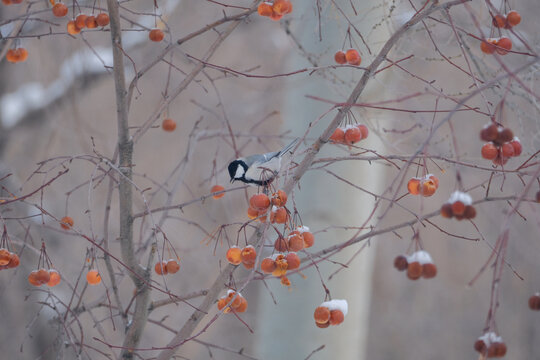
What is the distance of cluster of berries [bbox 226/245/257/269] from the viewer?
3.67 feet

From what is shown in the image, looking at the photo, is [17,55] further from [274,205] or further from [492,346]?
[492,346]

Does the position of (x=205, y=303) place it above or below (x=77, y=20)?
below

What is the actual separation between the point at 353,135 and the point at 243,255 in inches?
16.3

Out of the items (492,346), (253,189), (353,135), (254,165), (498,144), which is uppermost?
(253,189)

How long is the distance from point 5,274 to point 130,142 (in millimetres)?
3142

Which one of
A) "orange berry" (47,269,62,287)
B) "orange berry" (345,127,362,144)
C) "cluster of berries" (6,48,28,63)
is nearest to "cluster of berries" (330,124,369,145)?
"orange berry" (345,127,362,144)

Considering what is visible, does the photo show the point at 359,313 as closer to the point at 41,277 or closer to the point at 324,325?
the point at 324,325

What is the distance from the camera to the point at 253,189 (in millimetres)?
4172

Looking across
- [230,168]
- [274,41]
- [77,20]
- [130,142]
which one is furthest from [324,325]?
[274,41]

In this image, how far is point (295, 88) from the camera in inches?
99.3

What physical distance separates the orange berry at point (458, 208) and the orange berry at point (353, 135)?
442 mm

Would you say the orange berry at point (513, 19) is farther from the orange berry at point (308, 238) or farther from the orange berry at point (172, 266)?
the orange berry at point (172, 266)

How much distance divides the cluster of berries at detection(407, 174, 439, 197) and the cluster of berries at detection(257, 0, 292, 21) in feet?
1.58

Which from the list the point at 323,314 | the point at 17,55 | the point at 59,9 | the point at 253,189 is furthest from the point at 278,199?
the point at 253,189
